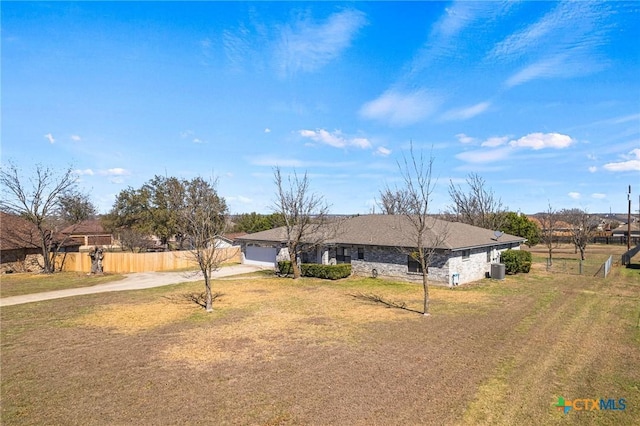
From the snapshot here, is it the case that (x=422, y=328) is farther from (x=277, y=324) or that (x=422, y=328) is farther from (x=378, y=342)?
(x=277, y=324)

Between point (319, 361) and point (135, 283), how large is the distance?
A: 20023mm

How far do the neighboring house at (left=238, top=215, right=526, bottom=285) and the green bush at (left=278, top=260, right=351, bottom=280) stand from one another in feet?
5.21

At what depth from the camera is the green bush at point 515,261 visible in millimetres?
27203

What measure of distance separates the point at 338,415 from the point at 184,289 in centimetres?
1754

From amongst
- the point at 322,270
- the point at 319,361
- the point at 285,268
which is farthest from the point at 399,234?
the point at 319,361

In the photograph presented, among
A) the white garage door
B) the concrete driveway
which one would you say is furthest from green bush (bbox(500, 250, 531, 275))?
the concrete driveway

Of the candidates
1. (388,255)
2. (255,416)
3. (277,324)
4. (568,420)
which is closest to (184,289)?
(277,324)

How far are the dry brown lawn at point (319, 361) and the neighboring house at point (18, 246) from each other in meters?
16.6

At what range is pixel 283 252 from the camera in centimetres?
3216

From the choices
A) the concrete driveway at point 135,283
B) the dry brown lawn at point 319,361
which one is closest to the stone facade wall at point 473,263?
the dry brown lawn at point 319,361

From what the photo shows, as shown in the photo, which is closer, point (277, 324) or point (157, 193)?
point (277, 324)

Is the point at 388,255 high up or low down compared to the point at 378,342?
up

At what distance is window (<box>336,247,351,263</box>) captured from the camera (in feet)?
93.2

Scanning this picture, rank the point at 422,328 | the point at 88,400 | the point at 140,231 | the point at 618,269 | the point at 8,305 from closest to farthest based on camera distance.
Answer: the point at 88,400 → the point at 422,328 → the point at 8,305 → the point at 618,269 → the point at 140,231
